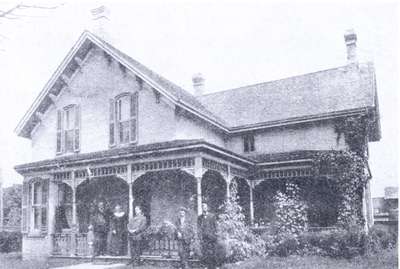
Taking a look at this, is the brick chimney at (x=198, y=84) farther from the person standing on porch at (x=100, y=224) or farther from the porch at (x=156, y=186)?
the person standing on porch at (x=100, y=224)

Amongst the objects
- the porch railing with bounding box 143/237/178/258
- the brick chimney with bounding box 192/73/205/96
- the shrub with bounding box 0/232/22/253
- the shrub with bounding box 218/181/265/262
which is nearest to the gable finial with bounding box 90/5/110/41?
the brick chimney with bounding box 192/73/205/96

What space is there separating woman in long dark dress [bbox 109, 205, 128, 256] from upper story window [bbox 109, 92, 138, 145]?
2773 millimetres

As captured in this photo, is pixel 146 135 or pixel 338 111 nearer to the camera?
pixel 146 135

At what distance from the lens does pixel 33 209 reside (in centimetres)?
1762

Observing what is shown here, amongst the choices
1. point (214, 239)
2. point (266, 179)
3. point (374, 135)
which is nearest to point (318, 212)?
point (266, 179)

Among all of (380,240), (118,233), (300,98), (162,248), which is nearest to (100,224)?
(118,233)

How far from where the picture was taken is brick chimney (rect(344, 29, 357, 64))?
2116cm

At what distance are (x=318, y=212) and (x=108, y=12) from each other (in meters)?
12.0

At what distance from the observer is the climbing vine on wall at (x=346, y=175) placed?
1512cm

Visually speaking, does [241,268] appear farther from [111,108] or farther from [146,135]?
[111,108]

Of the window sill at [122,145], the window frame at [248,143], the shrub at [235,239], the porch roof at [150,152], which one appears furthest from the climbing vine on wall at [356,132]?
the window sill at [122,145]

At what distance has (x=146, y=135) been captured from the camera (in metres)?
16.4

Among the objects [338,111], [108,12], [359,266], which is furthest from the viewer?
[108,12]

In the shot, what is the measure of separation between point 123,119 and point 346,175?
7.83 m
